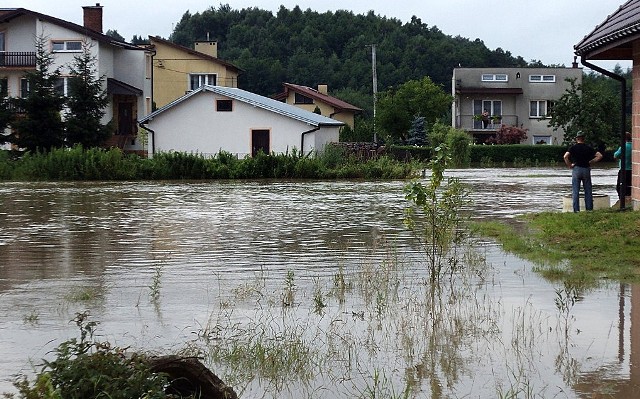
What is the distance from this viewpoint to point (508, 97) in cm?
8894

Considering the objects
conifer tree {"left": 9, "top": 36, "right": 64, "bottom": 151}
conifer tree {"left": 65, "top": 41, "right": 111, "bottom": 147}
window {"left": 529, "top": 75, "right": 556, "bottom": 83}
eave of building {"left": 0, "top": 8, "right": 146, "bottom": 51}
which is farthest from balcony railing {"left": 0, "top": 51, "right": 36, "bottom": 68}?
window {"left": 529, "top": 75, "right": 556, "bottom": 83}

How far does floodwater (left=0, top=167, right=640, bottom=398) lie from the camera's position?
860 cm

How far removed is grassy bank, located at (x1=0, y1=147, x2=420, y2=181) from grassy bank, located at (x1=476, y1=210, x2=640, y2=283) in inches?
1001

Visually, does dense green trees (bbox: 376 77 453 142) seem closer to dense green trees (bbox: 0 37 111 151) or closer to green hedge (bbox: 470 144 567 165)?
green hedge (bbox: 470 144 567 165)

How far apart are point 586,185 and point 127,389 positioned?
16.3 m

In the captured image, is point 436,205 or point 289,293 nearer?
point 289,293

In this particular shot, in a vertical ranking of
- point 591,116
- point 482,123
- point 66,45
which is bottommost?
point 591,116

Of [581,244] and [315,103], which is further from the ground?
[315,103]

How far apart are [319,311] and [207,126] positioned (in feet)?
148

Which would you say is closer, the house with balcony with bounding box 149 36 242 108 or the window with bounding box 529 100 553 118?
the house with balcony with bounding box 149 36 242 108

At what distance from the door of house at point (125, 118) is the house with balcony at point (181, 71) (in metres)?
6.77

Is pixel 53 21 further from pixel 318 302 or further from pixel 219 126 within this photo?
pixel 318 302

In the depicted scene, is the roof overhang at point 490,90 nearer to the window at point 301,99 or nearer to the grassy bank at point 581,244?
the window at point 301,99

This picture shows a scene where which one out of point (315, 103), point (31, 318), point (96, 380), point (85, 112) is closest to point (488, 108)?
point (315, 103)
